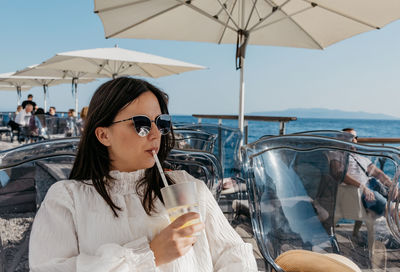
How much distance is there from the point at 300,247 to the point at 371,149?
517 mm

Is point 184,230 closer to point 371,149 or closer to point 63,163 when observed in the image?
point 63,163

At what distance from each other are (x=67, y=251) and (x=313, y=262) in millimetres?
900

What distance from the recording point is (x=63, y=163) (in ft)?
4.64

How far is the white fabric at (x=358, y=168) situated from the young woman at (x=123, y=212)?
0.59 metres

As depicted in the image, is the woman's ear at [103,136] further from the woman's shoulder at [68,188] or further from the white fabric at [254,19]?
the white fabric at [254,19]

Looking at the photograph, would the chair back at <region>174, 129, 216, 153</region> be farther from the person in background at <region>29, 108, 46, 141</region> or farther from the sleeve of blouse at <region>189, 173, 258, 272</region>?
the person in background at <region>29, 108, 46, 141</region>

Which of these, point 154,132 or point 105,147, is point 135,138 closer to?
point 154,132

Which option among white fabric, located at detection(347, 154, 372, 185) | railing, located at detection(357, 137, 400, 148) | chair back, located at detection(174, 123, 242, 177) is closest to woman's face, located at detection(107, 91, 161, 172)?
white fabric, located at detection(347, 154, 372, 185)

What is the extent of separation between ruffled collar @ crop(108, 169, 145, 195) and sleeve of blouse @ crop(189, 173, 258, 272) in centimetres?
24

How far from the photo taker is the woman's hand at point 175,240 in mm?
952

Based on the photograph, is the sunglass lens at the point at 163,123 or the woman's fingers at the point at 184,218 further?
the sunglass lens at the point at 163,123

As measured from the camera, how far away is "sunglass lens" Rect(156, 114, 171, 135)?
46.8 inches

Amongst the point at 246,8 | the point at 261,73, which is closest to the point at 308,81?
the point at 261,73

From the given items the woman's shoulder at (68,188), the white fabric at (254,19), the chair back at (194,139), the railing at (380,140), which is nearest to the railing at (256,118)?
the railing at (380,140)
